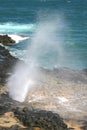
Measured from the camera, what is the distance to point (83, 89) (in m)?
45.6

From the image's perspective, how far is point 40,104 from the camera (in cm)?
4134

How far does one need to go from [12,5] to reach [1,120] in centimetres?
8706

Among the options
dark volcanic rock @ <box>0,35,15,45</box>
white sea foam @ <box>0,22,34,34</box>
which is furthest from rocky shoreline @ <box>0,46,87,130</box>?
white sea foam @ <box>0,22,34,34</box>

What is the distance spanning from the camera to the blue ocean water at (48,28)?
6488 centimetres

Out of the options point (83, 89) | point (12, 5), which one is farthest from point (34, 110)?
point (12, 5)

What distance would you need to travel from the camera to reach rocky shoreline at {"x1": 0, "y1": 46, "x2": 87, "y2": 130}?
117ft

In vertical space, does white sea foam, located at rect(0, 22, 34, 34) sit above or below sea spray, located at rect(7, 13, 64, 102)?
above

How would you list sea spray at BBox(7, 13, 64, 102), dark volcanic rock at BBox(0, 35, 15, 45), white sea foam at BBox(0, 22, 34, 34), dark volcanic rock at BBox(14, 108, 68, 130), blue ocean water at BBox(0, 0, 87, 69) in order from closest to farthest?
dark volcanic rock at BBox(14, 108, 68, 130)
sea spray at BBox(7, 13, 64, 102)
blue ocean water at BBox(0, 0, 87, 69)
dark volcanic rock at BBox(0, 35, 15, 45)
white sea foam at BBox(0, 22, 34, 34)

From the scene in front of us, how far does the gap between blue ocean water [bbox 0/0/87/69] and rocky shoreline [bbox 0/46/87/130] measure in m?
8.59

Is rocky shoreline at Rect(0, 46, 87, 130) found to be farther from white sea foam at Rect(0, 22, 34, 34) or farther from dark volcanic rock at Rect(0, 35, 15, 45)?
white sea foam at Rect(0, 22, 34, 34)

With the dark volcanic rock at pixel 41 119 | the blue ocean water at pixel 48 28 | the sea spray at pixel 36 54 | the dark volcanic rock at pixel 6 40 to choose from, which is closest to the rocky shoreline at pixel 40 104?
the dark volcanic rock at pixel 41 119

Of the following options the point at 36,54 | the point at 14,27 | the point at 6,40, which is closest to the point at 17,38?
the point at 6,40

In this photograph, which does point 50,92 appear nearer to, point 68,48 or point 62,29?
point 68,48

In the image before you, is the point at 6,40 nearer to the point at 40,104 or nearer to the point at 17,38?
the point at 17,38
